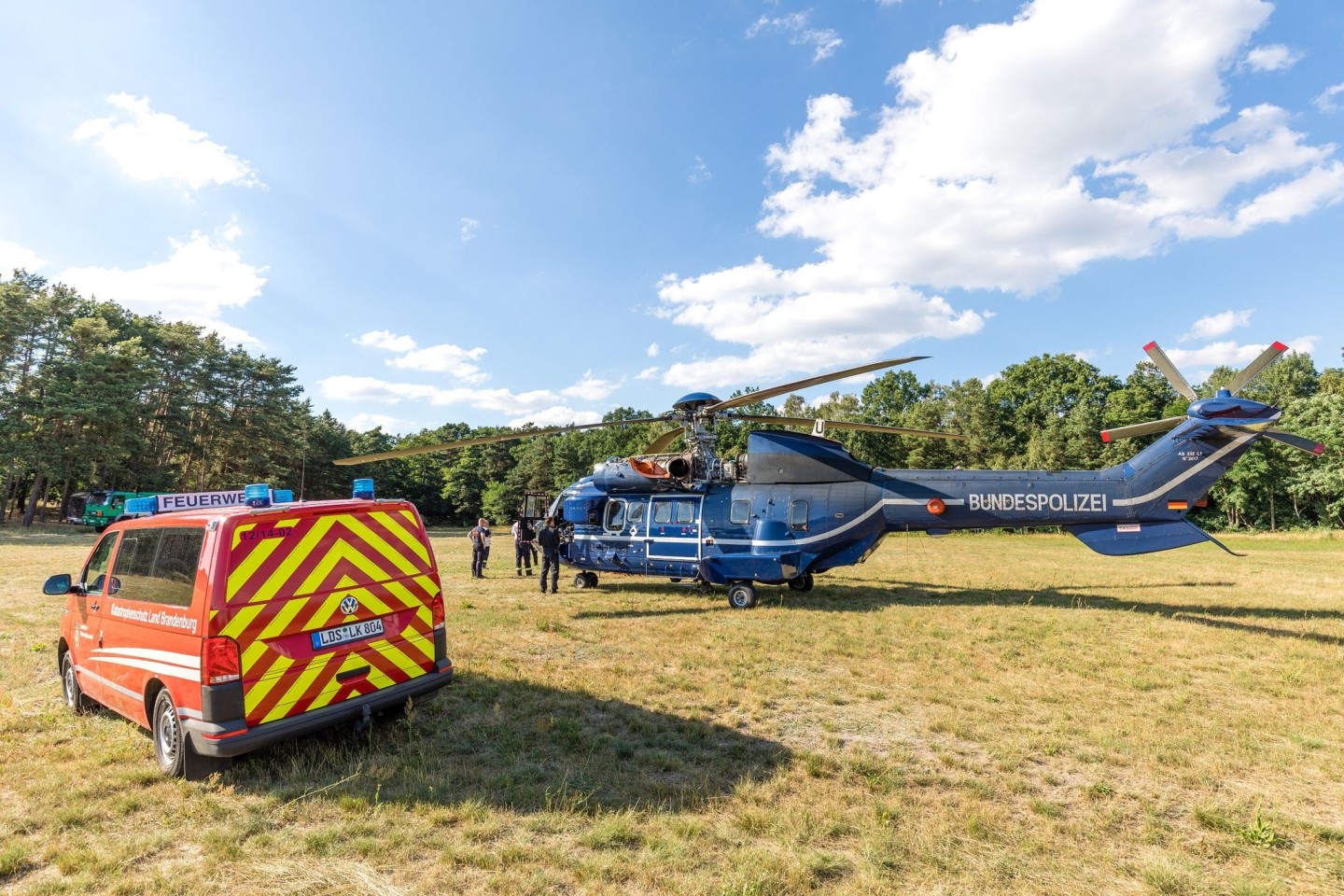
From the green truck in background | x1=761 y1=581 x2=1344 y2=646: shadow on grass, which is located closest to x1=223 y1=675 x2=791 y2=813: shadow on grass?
x1=761 y1=581 x2=1344 y2=646: shadow on grass

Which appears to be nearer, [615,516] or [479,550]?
[615,516]

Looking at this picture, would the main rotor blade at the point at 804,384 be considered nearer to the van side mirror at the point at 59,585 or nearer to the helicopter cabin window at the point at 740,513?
the helicopter cabin window at the point at 740,513

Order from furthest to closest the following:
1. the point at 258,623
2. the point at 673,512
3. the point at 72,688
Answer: the point at 673,512
the point at 72,688
the point at 258,623

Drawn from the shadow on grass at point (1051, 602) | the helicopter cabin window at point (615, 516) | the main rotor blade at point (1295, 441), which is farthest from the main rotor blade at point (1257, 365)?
the helicopter cabin window at point (615, 516)

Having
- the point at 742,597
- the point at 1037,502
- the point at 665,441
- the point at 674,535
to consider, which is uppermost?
the point at 665,441

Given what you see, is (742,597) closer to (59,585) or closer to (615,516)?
(615,516)

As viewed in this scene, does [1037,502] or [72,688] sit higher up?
[1037,502]

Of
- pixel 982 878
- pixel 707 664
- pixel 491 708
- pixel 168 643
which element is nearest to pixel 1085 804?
pixel 982 878

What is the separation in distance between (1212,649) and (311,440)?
6471cm

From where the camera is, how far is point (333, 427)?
67625 mm

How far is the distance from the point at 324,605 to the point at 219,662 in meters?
0.77

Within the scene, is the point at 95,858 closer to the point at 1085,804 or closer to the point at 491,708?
the point at 491,708

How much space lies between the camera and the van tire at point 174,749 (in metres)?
4.88

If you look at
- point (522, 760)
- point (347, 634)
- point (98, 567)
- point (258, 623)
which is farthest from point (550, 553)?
point (258, 623)
